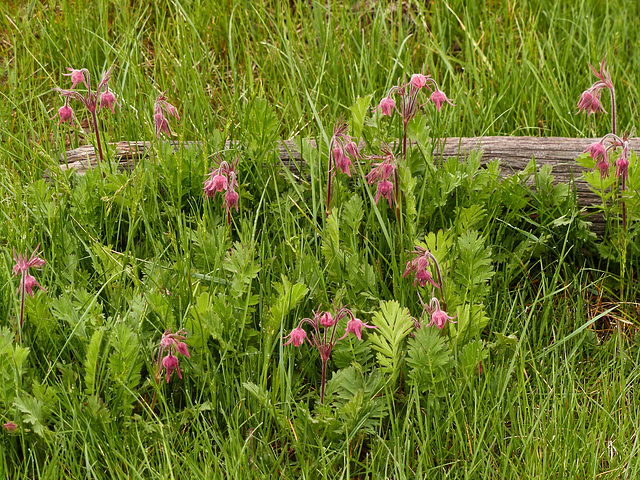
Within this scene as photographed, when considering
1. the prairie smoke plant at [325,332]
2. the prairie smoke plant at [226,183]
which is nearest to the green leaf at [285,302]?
the prairie smoke plant at [325,332]

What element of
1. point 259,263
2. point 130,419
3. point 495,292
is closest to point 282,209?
point 259,263

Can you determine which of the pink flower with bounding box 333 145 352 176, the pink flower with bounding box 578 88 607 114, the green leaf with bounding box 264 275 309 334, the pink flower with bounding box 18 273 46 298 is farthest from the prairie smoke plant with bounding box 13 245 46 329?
the pink flower with bounding box 578 88 607 114

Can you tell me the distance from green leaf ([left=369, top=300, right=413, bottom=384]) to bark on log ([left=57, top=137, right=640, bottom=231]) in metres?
1.08

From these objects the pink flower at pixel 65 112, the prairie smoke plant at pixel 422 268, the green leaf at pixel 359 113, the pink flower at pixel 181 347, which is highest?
the pink flower at pixel 65 112

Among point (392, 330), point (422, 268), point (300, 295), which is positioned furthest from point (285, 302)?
point (422, 268)

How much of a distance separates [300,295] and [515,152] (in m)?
1.49

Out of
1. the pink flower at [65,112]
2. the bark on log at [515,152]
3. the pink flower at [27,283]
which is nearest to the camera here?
the pink flower at [27,283]

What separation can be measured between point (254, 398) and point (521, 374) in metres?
0.88

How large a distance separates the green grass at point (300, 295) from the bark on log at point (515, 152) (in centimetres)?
14

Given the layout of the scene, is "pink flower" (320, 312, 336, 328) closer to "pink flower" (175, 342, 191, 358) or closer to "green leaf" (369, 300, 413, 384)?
"green leaf" (369, 300, 413, 384)

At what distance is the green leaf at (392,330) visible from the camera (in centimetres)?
221

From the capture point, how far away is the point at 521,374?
7.29 feet

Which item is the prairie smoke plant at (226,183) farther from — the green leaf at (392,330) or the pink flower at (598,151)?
the pink flower at (598,151)

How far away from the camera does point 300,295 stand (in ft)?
7.52
